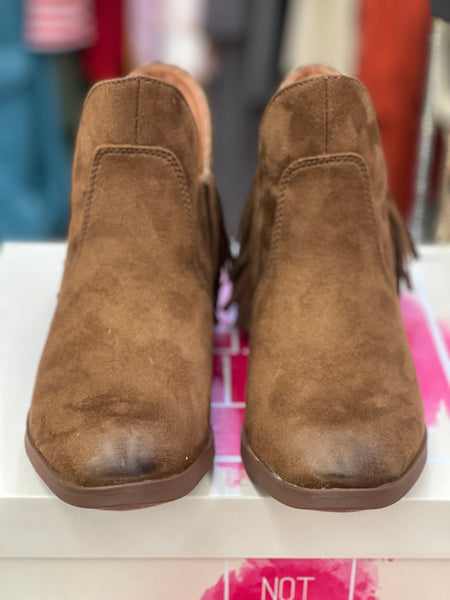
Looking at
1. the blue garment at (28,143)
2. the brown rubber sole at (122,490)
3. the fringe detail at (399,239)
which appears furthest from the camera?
the blue garment at (28,143)

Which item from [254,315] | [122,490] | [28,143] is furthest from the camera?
[28,143]

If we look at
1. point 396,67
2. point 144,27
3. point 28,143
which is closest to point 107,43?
point 144,27

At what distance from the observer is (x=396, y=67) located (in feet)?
3.85

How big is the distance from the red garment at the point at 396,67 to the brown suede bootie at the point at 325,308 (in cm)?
64

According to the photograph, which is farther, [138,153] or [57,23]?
[57,23]

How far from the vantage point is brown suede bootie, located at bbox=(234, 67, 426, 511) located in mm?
457

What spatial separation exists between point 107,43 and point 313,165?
34.6 inches

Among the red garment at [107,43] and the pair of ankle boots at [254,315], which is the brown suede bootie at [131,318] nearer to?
the pair of ankle boots at [254,315]

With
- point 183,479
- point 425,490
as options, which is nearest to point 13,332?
point 183,479

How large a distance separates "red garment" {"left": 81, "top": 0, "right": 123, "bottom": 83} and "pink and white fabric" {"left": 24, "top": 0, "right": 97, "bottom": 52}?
0.8 inches

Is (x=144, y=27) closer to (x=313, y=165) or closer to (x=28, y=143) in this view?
(x=28, y=143)

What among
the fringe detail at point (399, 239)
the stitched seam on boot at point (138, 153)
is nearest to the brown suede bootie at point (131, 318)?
the stitched seam on boot at point (138, 153)

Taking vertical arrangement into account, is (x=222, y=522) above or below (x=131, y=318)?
below

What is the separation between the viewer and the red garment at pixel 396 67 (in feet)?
3.70
